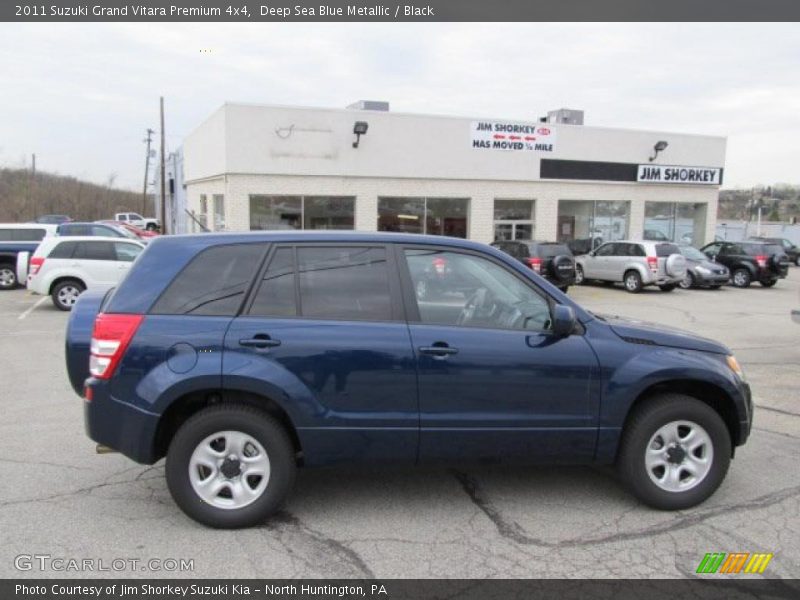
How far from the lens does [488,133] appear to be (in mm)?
23000

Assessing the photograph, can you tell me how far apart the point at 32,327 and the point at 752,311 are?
15.8 metres

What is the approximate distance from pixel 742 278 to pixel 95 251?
20.7m

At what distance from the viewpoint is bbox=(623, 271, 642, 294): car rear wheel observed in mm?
19641

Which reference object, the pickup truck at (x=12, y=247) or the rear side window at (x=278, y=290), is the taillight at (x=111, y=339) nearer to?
the rear side window at (x=278, y=290)

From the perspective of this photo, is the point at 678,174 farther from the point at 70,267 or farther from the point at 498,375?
the point at 498,375

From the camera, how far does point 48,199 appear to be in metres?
72.4

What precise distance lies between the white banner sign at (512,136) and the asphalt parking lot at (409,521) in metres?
18.6

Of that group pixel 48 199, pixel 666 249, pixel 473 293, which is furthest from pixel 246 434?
pixel 48 199

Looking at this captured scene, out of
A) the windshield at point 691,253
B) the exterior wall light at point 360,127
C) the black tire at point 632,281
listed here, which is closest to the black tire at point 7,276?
the exterior wall light at point 360,127

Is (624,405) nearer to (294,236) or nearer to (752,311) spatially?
(294,236)

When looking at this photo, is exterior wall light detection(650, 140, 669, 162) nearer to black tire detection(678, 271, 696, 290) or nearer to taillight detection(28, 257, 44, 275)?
black tire detection(678, 271, 696, 290)

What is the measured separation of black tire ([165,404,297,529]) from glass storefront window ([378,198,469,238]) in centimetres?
1851

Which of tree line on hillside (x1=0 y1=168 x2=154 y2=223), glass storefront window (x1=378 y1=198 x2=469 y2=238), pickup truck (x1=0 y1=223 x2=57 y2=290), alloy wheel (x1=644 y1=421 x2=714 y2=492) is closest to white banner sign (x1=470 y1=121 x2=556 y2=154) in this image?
glass storefront window (x1=378 y1=198 x2=469 y2=238)
